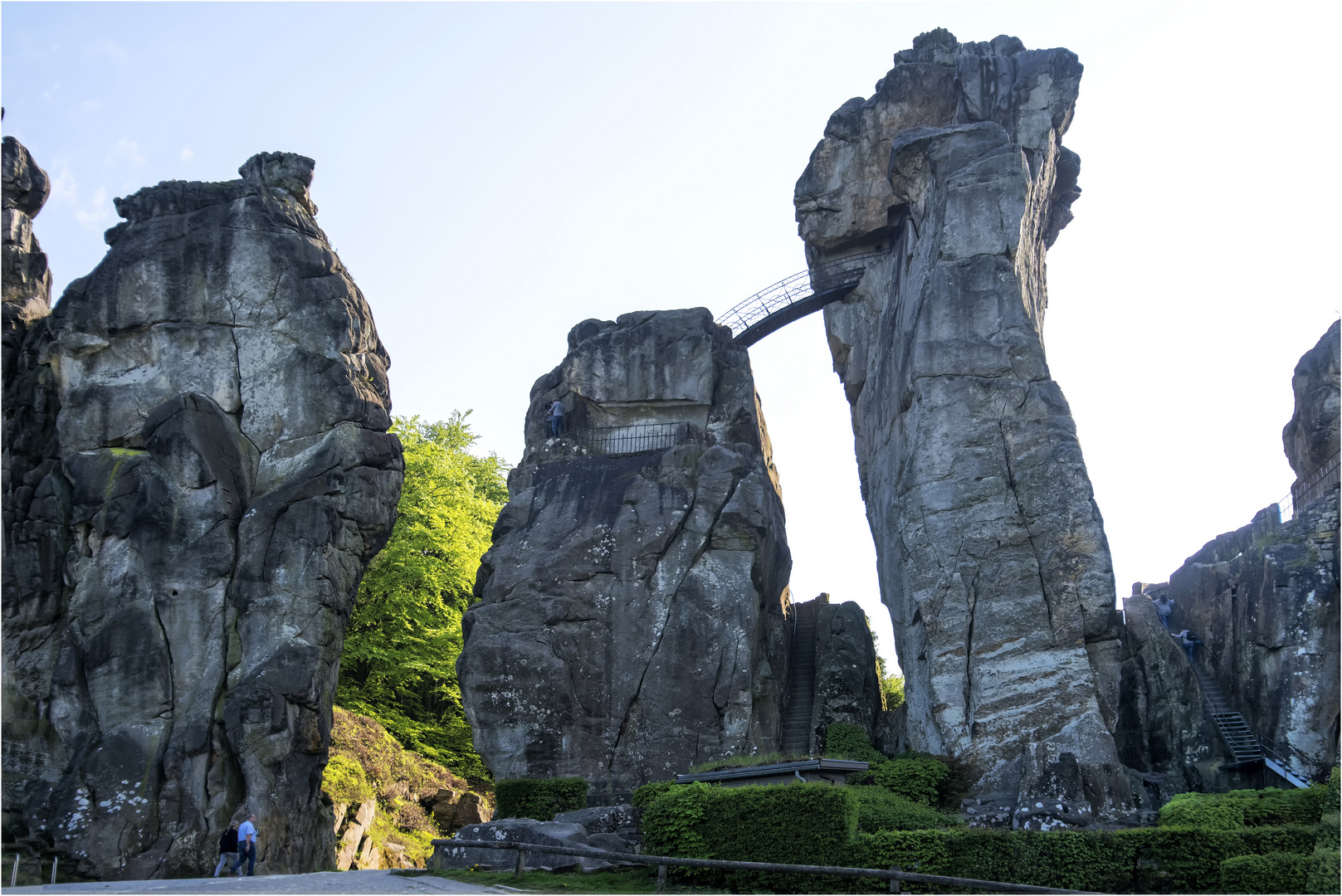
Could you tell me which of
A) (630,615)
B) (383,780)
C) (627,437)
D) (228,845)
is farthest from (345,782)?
(627,437)

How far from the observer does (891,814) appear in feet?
65.7

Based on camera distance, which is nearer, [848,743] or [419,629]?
[848,743]

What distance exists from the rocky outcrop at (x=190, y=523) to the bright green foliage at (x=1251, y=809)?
18.5m

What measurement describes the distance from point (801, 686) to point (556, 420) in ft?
33.7

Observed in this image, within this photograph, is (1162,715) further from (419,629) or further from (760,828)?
(419,629)

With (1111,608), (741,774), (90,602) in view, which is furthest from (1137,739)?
(90,602)

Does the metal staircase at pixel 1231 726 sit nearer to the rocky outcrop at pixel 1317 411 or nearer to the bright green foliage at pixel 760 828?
the rocky outcrop at pixel 1317 411

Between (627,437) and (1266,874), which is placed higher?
(627,437)

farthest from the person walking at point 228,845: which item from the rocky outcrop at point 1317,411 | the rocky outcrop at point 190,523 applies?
the rocky outcrop at point 1317,411

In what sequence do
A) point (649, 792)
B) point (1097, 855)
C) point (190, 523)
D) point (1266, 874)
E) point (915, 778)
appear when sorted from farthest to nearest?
point (190, 523), point (915, 778), point (649, 792), point (1097, 855), point (1266, 874)

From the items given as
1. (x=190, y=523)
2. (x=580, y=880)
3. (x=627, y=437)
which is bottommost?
(x=580, y=880)

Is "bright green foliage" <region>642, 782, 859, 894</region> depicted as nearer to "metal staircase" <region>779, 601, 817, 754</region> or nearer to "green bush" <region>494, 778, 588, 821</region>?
"green bush" <region>494, 778, 588, 821</region>

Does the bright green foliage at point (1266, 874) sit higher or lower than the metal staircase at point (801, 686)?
lower

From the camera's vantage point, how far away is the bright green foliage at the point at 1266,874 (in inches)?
559
